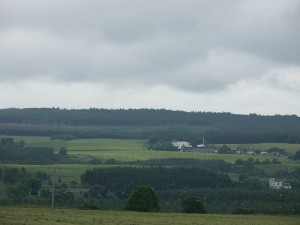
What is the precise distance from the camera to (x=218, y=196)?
129125 millimetres

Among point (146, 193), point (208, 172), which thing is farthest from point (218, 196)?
point (146, 193)

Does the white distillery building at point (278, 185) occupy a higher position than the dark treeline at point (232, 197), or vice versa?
the white distillery building at point (278, 185)

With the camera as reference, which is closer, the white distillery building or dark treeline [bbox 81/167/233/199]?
dark treeline [bbox 81/167/233/199]

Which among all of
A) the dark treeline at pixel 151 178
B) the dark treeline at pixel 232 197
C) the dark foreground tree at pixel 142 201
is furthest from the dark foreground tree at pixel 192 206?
the dark treeline at pixel 151 178

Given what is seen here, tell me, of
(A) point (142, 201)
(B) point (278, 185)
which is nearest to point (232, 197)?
(B) point (278, 185)

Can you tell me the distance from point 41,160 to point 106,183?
173 ft

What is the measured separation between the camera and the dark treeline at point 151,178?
143 m

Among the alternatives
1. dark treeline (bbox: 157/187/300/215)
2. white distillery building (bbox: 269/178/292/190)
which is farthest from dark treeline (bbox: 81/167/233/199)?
dark treeline (bbox: 157/187/300/215)

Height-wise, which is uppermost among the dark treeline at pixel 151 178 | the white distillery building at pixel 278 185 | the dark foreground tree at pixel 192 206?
the dark treeline at pixel 151 178

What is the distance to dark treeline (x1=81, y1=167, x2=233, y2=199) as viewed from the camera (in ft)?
470

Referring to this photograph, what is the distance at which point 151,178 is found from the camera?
5945 inches

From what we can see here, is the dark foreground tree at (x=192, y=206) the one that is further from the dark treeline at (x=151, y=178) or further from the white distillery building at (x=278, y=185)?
the white distillery building at (x=278, y=185)

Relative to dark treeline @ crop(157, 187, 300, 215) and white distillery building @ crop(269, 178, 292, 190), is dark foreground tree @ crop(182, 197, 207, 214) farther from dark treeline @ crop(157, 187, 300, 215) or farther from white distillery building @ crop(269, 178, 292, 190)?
white distillery building @ crop(269, 178, 292, 190)

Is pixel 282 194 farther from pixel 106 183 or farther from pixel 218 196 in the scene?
pixel 106 183
